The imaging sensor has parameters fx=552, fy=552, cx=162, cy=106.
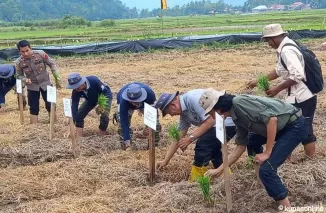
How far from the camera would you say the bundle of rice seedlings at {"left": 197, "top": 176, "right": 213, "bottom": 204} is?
4.95 meters

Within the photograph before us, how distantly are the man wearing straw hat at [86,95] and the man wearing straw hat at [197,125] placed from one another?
2.07m

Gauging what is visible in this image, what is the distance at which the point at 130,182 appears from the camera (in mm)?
6129

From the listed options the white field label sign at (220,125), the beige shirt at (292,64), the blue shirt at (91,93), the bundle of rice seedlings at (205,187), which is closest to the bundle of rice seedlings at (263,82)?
the beige shirt at (292,64)

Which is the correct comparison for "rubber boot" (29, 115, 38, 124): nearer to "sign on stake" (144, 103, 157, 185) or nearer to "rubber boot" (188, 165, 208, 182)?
"sign on stake" (144, 103, 157, 185)

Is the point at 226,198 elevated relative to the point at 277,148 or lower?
lower

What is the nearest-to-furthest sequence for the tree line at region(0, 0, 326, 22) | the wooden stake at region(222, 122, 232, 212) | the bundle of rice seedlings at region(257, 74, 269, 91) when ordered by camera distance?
the wooden stake at region(222, 122, 232, 212) < the bundle of rice seedlings at region(257, 74, 269, 91) < the tree line at region(0, 0, 326, 22)

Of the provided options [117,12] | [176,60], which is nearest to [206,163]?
[176,60]

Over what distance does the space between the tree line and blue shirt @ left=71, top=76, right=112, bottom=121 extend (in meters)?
87.9

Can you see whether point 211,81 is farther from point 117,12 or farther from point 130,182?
point 117,12

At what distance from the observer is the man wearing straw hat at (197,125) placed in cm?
544

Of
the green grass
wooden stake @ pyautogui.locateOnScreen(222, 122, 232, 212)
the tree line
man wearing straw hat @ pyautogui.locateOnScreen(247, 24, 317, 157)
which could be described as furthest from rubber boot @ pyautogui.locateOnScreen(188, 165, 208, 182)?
the tree line

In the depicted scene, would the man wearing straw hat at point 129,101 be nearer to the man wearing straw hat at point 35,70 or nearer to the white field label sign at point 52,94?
the white field label sign at point 52,94

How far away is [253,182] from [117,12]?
414ft

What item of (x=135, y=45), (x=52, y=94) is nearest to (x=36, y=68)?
(x=52, y=94)
